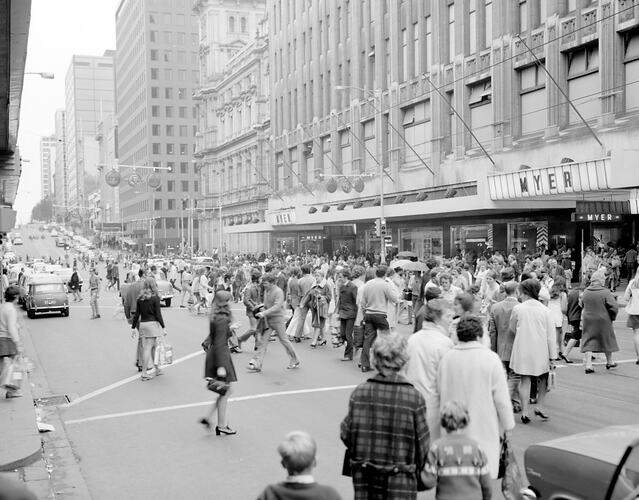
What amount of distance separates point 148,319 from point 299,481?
33.2ft

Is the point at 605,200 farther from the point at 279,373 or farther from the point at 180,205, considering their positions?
the point at 180,205

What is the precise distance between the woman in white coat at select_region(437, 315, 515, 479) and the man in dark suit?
4402 mm

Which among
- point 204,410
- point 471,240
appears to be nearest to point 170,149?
point 471,240

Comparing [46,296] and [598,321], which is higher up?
[598,321]

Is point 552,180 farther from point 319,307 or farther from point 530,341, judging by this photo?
A: point 530,341

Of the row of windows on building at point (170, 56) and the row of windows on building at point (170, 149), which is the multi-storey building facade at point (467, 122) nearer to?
the row of windows on building at point (170, 149)

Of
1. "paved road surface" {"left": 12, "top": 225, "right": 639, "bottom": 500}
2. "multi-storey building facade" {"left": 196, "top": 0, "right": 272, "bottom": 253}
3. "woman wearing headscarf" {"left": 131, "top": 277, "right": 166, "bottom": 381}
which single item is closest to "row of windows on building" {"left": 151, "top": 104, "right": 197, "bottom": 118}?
"multi-storey building facade" {"left": 196, "top": 0, "right": 272, "bottom": 253}

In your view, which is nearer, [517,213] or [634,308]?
[634,308]

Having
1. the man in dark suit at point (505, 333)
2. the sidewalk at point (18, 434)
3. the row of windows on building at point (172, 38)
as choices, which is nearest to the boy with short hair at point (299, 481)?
the sidewalk at point (18, 434)

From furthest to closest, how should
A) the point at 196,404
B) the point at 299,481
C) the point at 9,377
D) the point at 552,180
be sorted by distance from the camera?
the point at 552,180 → the point at 9,377 → the point at 196,404 → the point at 299,481

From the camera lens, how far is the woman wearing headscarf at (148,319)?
13.7 m

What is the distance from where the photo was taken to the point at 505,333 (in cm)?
1045

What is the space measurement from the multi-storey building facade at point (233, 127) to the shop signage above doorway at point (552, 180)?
35238 mm

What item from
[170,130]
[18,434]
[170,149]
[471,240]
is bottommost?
[18,434]
